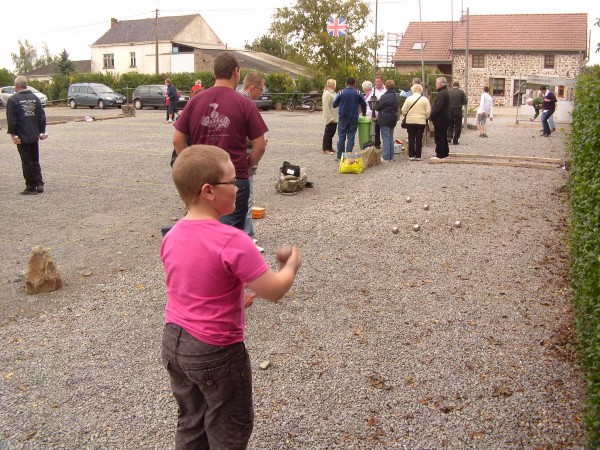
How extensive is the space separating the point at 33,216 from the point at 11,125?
2097 mm

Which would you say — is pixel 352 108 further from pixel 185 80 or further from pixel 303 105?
pixel 185 80

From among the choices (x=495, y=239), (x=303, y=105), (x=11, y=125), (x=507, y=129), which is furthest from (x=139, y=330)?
(x=303, y=105)

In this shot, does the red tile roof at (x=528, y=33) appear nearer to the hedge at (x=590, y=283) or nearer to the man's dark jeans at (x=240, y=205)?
the hedge at (x=590, y=283)

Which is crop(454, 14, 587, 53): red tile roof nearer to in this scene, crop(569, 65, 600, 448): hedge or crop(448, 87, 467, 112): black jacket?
crop(448, 87, 467, 112): black jacket

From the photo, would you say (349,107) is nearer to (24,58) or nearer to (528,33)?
(528,33)

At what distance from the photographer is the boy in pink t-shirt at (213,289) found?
2455 mm

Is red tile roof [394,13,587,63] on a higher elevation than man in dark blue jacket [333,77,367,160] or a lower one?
higher

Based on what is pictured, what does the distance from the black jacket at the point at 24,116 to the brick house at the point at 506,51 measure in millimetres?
48126

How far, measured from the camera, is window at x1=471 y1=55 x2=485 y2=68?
187 feet

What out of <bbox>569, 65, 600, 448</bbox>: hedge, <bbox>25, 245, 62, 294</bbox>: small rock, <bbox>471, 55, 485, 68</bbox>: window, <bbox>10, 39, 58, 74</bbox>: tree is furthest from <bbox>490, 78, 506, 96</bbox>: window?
<bbox>10, 39, 58, 74</bbox>: tree

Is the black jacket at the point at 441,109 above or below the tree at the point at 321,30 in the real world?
below

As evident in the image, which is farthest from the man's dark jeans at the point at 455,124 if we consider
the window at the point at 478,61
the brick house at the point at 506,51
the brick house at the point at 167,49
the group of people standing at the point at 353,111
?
the window at the point at 478,61

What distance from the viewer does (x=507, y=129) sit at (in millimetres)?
25641

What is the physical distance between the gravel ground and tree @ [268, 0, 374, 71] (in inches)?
1752
